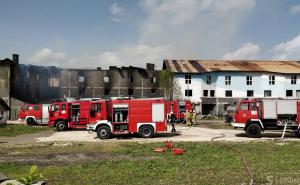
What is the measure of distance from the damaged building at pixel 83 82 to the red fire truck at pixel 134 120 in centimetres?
3543

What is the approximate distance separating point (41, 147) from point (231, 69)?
45891 millimetres

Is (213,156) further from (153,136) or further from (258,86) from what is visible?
(258,86)

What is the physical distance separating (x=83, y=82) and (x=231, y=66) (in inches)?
1044

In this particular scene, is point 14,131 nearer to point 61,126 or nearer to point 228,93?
point 61,126

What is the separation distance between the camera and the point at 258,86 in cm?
6066

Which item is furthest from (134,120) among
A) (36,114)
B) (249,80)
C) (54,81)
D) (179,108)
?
(54,81)

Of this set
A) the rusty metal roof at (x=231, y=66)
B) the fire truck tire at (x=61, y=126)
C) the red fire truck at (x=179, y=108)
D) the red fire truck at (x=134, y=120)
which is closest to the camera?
the red fire truck at (x=134, y=120)

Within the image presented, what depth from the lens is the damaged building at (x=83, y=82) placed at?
58.4 metres

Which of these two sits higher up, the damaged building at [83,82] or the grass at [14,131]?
the damaged building at [83,82]

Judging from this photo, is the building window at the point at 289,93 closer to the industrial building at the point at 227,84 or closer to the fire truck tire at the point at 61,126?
the industrial building at the point at 227,84

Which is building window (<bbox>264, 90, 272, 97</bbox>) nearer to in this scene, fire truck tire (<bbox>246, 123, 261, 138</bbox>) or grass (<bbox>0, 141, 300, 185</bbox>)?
fire truck tire (<bbox>246, 123, 261, 138</bbox>)

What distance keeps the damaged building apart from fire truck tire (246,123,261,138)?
37823mm

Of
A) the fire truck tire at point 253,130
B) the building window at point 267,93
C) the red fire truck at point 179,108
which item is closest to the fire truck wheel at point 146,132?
the fire truck tire at point 253,130

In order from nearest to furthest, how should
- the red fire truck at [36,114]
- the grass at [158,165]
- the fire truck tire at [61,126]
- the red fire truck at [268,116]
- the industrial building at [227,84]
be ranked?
the grass at [158,165], the red fire truck at [268,116], the fire truck tire at [61,126], the red fire truck at [36,114], the industrial building at [227,84]
